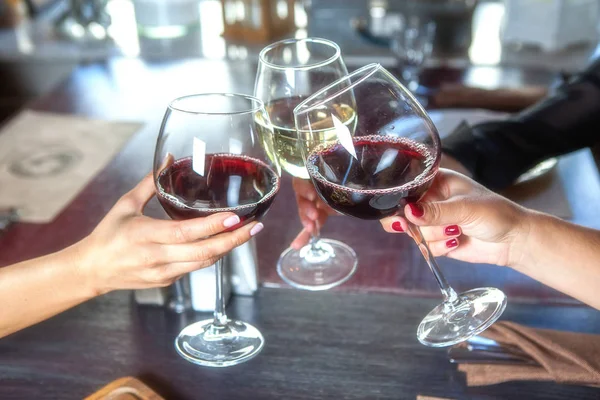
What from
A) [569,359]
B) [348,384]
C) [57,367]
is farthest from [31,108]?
[569,359]

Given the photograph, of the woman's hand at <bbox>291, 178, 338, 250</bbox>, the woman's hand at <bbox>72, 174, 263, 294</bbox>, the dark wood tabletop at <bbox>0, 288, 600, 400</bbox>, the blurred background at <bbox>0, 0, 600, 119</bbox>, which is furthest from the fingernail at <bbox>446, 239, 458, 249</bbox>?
the blurred background at <bbox>0, 0, 600, 119</bbox>

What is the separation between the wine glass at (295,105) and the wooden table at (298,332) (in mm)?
26

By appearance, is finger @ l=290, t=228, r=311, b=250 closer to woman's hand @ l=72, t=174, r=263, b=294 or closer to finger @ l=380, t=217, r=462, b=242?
finger @ l=380, t=217, r=462, b=242

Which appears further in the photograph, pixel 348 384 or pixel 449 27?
pixel 449 27

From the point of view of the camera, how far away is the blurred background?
2.05 metres

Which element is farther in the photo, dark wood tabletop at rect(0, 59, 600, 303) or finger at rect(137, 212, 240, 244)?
dark wood tabletop at rect(0, 59, 600, 303)

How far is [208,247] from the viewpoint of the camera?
2.86 ft

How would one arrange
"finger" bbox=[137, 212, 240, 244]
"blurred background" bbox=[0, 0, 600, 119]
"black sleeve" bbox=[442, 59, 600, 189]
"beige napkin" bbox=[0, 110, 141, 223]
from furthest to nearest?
"blurred background" bbox=[0, 0, 600, 119]
"beige napkin" bbox=[0, 110, 141, 223]
"black sleeve" bbox=[442, 59, 600, 189]
"finger" bbox=[137, 212, 240, 244]

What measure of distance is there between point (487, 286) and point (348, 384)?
31 centimetres

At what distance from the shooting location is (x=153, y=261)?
0.91 m

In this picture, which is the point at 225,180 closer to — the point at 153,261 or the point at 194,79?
the point at 153,261

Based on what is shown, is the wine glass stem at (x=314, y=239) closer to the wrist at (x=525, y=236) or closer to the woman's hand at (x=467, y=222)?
the woman's hand at (x=467, y=222)

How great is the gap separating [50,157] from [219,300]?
848mm

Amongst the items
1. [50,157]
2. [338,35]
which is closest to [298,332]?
[50,157]
